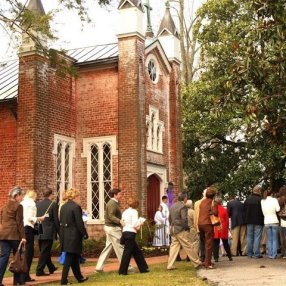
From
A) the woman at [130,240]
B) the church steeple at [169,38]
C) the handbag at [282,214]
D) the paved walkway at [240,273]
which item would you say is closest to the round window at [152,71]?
the church steeple at [169,38]

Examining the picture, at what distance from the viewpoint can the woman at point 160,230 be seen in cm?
1731

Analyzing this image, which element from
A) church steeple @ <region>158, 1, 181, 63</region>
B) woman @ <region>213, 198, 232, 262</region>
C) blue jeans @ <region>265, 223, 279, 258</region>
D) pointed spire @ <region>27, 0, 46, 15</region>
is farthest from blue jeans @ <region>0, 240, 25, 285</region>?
church steeple @ <region>158, 1, 181, 63</region>

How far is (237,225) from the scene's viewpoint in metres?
15.3

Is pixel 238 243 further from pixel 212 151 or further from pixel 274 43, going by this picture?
pixel 212 151

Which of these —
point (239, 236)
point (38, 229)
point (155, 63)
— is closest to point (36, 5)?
point (155, 63)

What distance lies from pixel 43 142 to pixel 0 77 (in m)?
5.26

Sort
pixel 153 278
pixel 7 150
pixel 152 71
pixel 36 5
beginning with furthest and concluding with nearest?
pixel 152 71 → pixel 7 150 → pixel 36 5 → pixel 153 278

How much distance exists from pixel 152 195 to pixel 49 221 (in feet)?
30.6

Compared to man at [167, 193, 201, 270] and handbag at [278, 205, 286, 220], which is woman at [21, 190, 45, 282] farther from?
handbag at [278, 205, 286, 220]

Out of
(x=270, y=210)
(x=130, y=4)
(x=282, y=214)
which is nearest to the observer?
(x=282, y=214)

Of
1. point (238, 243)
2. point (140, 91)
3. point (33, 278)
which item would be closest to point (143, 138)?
point (140, 91)

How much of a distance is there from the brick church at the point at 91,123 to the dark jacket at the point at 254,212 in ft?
15.7

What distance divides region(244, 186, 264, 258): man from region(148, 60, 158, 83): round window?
8010 millimetres

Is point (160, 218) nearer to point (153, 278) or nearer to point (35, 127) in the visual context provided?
point (35, 127)
